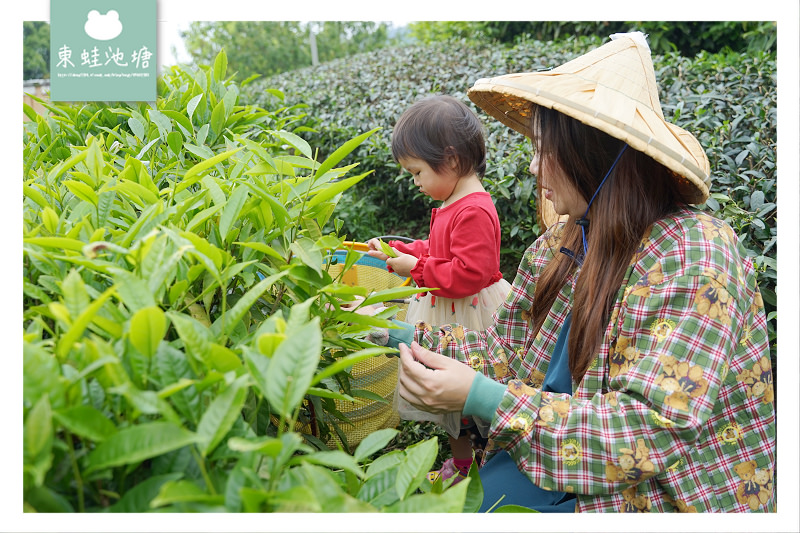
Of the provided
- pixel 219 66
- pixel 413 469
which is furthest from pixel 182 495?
pixel 219 66

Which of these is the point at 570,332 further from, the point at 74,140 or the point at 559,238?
the point at 74,140

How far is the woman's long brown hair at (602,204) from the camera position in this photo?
151cm

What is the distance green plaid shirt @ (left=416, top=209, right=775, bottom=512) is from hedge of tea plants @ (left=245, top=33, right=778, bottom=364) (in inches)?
43.4

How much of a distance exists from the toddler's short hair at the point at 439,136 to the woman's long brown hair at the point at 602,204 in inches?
53.7

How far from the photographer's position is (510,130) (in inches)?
163

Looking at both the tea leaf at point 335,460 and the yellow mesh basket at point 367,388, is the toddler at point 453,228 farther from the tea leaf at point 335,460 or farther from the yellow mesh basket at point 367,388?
the tea leaf at point 335,460

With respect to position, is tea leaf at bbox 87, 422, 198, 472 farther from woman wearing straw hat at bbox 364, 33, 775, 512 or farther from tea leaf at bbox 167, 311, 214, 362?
woman wearing straw hat at bbox 364, 33, 775, 512

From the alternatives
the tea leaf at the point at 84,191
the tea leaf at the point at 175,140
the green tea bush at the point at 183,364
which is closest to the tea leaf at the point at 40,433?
the green tea bush at the point at 183,364

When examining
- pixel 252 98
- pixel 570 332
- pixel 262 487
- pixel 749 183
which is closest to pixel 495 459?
pixel 570 332

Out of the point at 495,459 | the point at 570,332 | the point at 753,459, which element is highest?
the point at 570,332

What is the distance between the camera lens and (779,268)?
1.13 m

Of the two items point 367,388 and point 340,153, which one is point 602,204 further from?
point 367,388

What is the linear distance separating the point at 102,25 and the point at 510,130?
3.25 m
